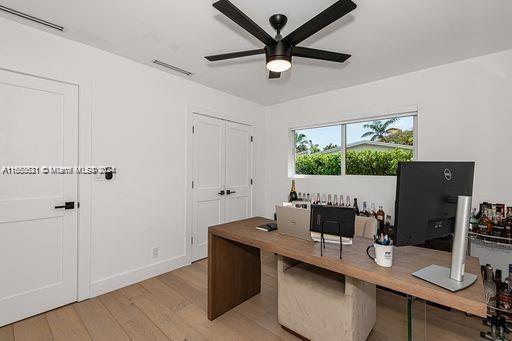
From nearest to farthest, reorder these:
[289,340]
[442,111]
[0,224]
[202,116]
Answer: [289,340], [0,224], [442,111], [202,116]

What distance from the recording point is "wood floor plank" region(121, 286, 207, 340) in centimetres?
195

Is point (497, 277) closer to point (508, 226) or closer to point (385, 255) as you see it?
point (508, 226)

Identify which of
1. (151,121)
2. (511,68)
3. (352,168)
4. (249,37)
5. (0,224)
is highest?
(249,37)

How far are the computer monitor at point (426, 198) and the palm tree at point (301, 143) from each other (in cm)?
300

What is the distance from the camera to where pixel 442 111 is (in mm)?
2758

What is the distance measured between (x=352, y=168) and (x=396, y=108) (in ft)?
3.21

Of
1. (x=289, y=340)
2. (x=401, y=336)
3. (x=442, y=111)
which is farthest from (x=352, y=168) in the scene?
(x=289, y=340)

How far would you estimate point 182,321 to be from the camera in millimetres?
2125

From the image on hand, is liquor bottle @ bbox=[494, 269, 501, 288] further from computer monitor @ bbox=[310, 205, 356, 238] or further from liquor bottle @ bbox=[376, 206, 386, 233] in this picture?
computer monitor @ bbox=[310, 205, 356, 238]

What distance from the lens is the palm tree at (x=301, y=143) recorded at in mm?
4188

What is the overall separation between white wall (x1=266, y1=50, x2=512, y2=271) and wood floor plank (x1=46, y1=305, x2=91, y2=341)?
127 inches

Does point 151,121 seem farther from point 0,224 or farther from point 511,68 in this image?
point 511,68

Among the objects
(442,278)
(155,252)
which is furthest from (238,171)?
(442,278)

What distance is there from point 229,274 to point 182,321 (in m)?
0.55
